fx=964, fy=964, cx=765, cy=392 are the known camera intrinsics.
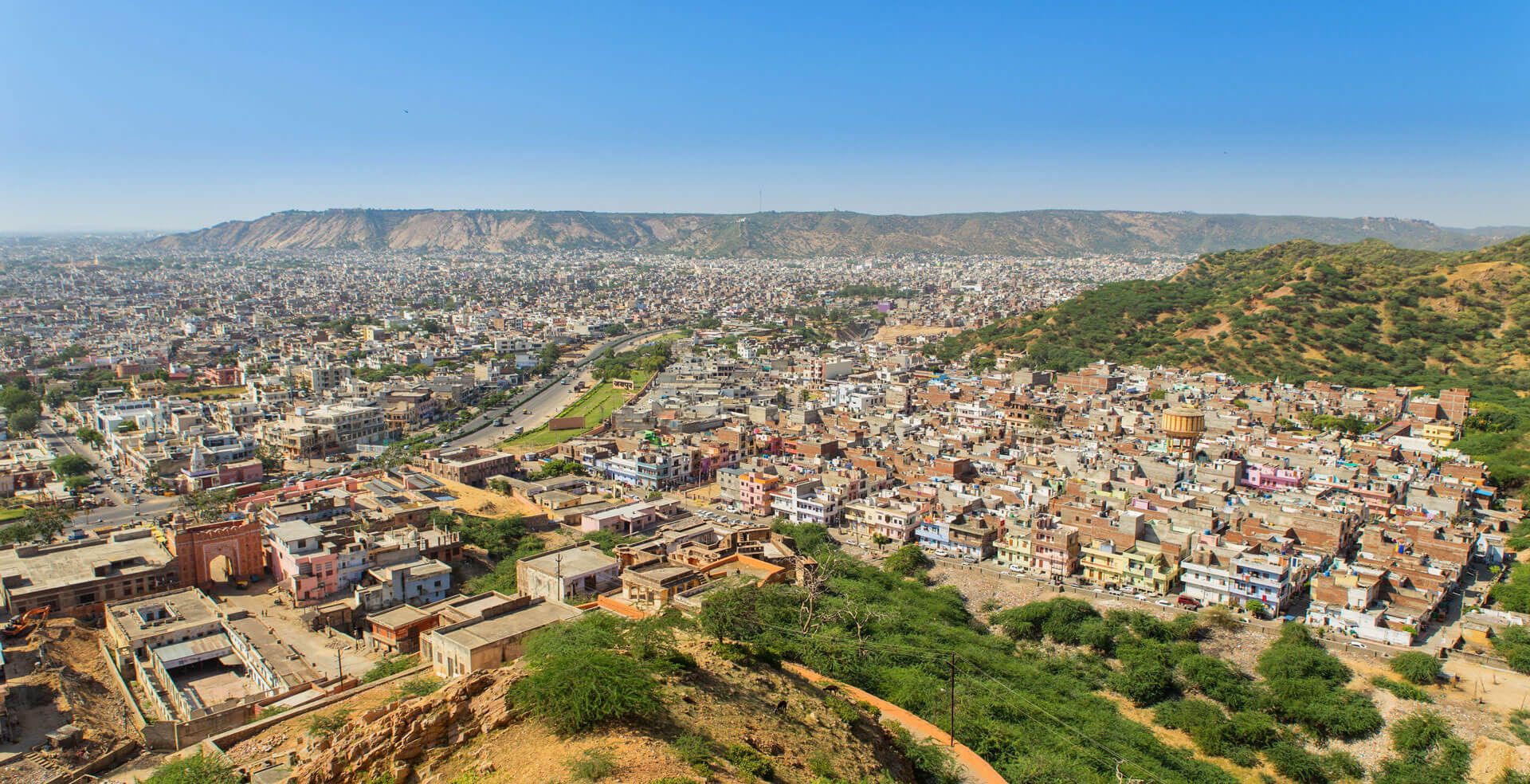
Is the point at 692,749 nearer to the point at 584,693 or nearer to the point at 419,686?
the point at 584,693

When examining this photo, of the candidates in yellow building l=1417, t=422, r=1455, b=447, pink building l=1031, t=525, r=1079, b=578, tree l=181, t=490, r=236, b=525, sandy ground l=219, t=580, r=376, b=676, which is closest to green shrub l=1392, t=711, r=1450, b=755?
pink building l=1031, t=525, r=1079, b=578

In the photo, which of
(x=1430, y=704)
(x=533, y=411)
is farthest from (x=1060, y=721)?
(x=533, y=411)

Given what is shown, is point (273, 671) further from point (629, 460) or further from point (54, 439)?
point (54, 439)

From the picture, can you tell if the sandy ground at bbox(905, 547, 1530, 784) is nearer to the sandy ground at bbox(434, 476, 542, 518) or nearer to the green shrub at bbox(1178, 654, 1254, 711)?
the green shrub at bbox(1178, 654, 1254, 711)

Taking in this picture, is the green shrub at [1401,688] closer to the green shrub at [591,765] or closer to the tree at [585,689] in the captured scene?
the tree at [585,689]

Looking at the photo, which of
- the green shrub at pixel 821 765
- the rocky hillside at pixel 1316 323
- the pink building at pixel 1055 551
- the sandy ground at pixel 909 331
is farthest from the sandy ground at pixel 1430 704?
the sandy ground at pixel 909 331

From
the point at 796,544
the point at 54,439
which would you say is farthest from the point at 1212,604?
the point at 54,439
